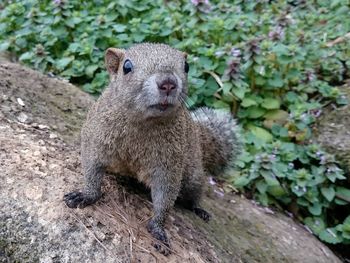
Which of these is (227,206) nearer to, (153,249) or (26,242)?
(153,249)

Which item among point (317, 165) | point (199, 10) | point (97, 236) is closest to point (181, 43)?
point (199, 10)

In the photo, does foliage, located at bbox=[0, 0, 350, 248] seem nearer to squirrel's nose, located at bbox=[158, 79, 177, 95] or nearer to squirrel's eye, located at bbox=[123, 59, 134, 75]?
squirrel's eye, located at bbox=[123, 59, 134, 75]

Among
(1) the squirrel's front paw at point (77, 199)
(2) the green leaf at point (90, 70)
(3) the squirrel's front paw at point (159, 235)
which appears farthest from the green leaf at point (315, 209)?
(1) the squirrel's front paw at point (77, 199)

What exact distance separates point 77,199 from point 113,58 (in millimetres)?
794

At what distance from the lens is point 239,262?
4117 millimetres

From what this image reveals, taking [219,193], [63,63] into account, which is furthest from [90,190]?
[63,63]

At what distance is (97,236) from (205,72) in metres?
2.59

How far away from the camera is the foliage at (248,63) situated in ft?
17.2

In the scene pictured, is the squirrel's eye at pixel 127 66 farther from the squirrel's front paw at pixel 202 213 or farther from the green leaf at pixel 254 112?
the green leaf at pixel 254 112

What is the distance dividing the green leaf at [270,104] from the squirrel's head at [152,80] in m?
2.29

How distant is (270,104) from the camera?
5.71m

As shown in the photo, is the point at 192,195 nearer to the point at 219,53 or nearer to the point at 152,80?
the point at 152,80

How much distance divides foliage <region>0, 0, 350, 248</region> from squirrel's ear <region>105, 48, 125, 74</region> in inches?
67.1

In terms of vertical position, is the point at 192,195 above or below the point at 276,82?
below
